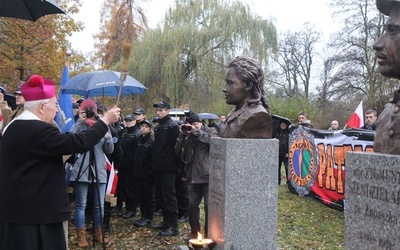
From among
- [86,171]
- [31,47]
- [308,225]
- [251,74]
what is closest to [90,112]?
[86,171]

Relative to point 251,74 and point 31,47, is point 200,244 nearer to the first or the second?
point 251,74

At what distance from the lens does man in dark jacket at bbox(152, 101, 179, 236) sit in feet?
24.5

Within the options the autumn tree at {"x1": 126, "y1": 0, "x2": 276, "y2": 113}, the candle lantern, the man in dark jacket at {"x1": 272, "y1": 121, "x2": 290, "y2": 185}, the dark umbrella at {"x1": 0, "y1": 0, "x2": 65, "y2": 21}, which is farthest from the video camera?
the autumn tree at {"x1": 126, "y1": 0, "x2": 276, "y2": 113}

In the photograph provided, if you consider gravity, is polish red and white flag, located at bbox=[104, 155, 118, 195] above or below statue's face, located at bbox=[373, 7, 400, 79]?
below

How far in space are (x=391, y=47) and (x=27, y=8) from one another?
4361 millimetres

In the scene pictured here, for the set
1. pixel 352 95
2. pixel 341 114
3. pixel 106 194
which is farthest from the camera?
pixel 352 95

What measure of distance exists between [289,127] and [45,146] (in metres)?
8.88

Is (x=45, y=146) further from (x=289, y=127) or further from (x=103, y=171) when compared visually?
(x=289, y=127)

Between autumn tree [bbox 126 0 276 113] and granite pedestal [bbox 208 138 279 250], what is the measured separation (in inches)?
681

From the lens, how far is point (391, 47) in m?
3.06

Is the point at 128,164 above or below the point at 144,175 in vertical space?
above

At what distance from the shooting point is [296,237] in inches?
289

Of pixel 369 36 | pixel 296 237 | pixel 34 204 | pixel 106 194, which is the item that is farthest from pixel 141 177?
pixel 369 36

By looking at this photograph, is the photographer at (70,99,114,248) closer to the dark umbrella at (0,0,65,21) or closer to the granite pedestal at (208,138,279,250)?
the dark umbrella at (0,0,65,21)
